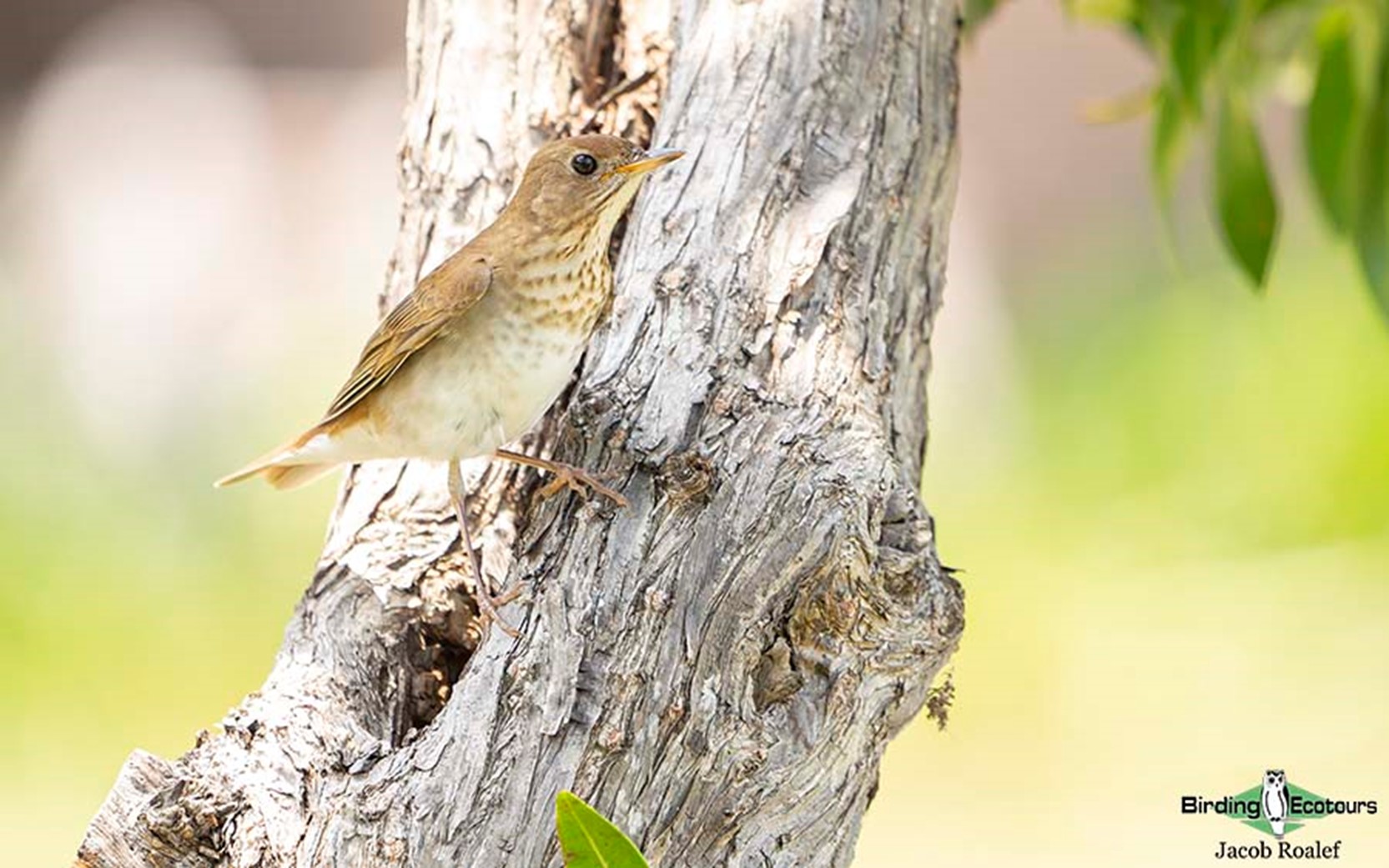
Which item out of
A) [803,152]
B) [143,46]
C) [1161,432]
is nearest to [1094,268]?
[1161,432]

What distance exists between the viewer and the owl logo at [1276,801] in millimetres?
2893

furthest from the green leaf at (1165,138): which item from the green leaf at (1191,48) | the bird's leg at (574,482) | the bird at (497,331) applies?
the bird's leg at (574,482)

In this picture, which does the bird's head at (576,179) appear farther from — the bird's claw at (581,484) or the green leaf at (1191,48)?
the green leaf at (1191,48)

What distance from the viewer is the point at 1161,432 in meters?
5.74

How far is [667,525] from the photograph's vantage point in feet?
7.73

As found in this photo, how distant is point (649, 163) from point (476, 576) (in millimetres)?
635

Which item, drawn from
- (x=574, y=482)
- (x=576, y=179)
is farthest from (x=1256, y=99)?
(x=574, y=482)

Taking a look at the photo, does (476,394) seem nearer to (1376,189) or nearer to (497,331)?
(497,331)

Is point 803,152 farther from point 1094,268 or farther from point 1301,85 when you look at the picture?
point 1094,268

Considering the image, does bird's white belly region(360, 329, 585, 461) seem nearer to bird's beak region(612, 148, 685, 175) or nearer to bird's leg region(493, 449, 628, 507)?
bird's leg region(493, 449, 628, 507)

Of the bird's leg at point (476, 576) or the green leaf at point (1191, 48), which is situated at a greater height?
the green leaf at point (1191, 48)

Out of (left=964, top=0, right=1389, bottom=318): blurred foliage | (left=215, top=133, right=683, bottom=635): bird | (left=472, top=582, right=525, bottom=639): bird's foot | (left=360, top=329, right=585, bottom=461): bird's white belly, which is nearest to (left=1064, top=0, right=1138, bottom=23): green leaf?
(left=964, top=0, right=1389, bottom=318): blurred foliage

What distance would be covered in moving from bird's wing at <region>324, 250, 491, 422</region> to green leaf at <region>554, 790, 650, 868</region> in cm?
97

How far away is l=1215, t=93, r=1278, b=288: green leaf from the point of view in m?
3.19
